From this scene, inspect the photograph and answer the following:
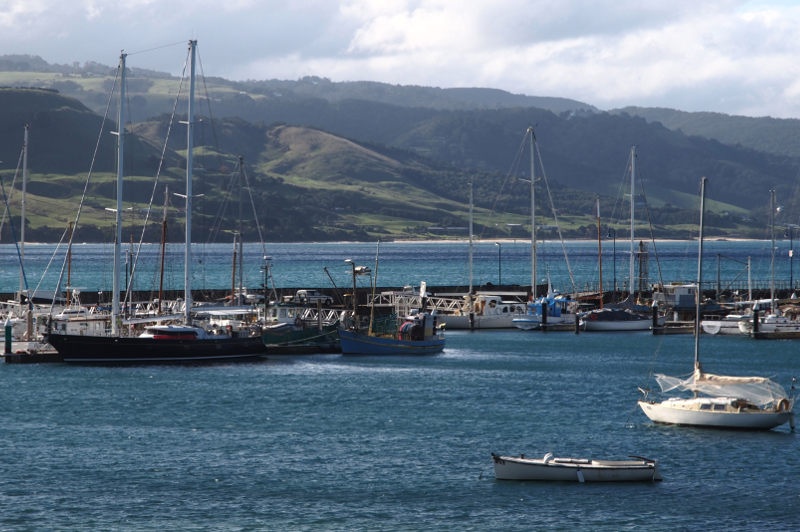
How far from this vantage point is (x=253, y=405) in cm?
6197

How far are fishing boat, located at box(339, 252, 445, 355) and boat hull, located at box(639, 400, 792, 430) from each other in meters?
31.4

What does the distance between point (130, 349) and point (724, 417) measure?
36276 mm

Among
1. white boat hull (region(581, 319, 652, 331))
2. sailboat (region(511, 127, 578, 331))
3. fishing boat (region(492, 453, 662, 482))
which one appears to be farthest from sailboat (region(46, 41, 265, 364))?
fishing boat (region(492, 453, 662, 482))

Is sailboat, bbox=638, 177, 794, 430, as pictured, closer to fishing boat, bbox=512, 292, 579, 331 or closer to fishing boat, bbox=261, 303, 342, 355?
fishing boat, bbox=261, 303, 342, 355

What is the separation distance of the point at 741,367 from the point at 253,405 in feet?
110

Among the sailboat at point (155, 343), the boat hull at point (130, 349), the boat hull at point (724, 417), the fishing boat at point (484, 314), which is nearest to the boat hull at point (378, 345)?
the sailboat at point (155, 343)

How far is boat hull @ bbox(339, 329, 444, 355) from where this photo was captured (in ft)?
279

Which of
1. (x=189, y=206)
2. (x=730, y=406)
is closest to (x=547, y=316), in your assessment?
(x=189, y=206)

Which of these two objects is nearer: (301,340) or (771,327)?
(301,340)

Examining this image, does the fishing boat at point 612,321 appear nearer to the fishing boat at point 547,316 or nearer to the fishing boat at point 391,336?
the fishing boat at point 547,316

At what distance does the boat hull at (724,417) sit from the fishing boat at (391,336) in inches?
1235

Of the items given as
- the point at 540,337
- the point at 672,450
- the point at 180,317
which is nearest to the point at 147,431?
the point at 672,450

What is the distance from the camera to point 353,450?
5044 cm

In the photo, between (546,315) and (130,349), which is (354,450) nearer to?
(130,349)
